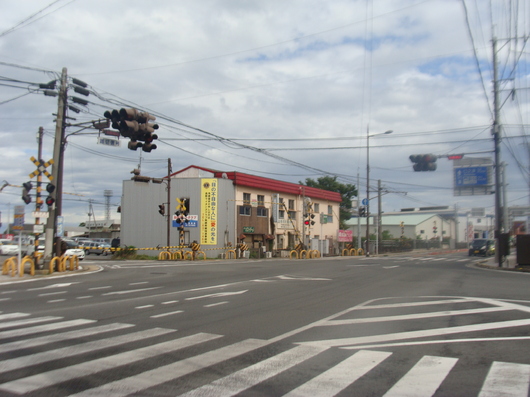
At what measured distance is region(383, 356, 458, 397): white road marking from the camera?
5338 mm

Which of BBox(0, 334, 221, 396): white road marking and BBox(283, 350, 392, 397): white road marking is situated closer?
BBox(283, 350, 392, 397): white road marking

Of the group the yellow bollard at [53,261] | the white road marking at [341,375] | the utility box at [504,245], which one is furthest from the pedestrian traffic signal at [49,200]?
the utility box at [504,245]

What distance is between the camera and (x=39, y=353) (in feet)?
23.0

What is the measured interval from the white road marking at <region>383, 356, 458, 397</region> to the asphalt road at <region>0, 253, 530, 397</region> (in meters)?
0.02

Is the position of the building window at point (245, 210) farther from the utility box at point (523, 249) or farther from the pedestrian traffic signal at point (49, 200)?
the utility box at point (523, 249)

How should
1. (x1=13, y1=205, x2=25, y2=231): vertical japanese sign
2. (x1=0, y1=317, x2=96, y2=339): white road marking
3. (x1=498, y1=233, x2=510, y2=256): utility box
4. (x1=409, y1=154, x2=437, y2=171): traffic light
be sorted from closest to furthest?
(x1=0, y1=317, x2=96, y2=339): white road marking < (x1=13, y1=205, x2=25, y2=231): vertical japanese sign < (x1=409, y1=154, x2=437, y2=171): traffic light < (x1=498, y1=233, x2=510, y2=256): utility box

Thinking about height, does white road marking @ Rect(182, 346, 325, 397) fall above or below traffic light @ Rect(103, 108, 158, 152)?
below

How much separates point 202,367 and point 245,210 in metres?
39.5

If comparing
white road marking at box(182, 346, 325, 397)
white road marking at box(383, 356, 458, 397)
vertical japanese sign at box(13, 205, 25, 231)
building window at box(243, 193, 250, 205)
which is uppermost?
building window at box(243, 193, 250, 205)

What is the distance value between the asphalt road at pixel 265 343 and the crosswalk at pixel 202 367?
16 millimetres

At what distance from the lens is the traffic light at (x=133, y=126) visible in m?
Result: 13.0

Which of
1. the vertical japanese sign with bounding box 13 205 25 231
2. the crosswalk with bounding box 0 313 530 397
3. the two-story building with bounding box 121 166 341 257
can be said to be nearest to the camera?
the crosswalk with bounding box 0 313 530 397

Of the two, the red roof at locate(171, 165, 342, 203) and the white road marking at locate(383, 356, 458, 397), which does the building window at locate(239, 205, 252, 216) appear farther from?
the white road marking at locate(383, 356, 458, 397)

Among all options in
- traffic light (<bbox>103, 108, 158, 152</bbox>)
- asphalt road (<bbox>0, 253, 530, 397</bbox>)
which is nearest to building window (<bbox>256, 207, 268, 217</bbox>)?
asphalt road (<bbox>0, 253, 530, 397</bbox>)
